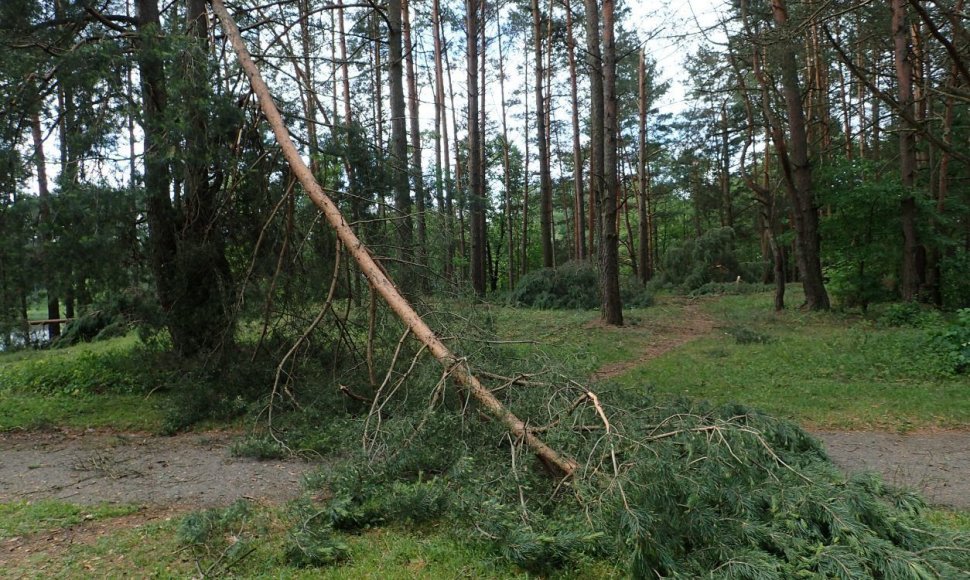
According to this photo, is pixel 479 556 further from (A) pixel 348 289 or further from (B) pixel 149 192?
(B) pixel 149 192

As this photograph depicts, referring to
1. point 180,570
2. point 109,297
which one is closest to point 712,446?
point 180,570

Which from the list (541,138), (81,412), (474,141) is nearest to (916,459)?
(81,412)

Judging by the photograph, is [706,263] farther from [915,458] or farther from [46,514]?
[46,514]

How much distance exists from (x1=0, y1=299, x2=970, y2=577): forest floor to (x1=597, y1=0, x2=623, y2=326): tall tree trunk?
280 inches

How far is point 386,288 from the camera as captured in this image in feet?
18.2

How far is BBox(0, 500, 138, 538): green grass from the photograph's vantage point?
4.15 meters

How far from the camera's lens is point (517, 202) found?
35.4 meters

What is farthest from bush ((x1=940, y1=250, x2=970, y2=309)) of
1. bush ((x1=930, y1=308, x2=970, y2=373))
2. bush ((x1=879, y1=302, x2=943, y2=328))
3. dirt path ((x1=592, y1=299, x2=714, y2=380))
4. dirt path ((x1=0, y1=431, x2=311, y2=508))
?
dirt path ((x1=0, y1=431, x2=311, y2=508))

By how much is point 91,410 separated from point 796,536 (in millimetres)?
8548

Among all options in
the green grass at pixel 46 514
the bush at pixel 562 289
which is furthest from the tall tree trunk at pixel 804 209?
the green grass at pixel 46 514

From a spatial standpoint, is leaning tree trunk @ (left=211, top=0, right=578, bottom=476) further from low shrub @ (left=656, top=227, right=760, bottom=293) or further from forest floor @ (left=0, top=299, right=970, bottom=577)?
low shrub @ (left=656, top=227, right=760, bottom=293)

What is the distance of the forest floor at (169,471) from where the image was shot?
439 centimetres

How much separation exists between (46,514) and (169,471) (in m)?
1.18

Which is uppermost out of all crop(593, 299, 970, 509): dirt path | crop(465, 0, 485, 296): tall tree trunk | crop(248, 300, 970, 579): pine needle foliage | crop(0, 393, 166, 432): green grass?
crop(465, 0, 485, 296): tall tree trunk
